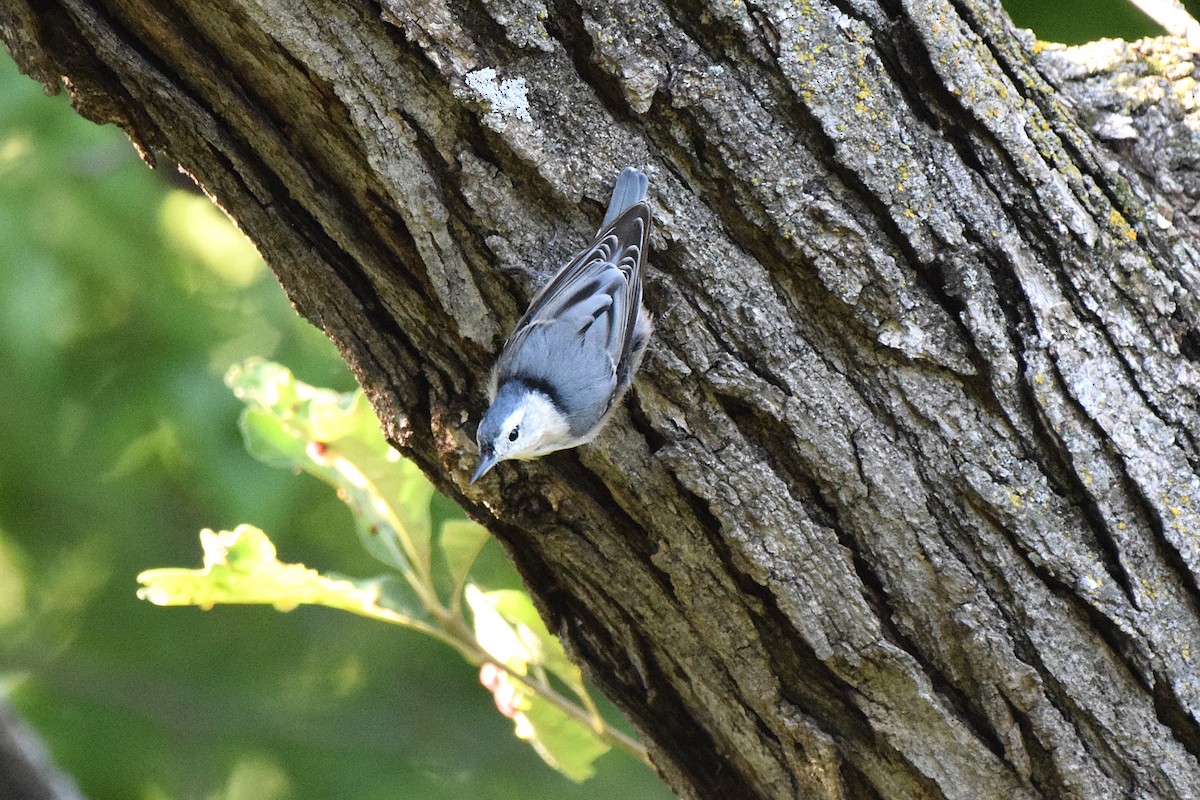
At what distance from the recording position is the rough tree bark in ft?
5.76

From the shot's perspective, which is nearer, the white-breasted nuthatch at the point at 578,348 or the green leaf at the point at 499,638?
the white-breasted nuthatch at the point at 578,348

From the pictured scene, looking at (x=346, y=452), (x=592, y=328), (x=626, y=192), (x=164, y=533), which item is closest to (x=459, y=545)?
(x=346, y=452)

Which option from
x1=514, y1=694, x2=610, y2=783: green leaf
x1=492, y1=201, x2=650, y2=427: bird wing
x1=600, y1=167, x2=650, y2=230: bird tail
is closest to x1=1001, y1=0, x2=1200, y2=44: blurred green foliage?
x1=492, y1=201, x2=650, y2=427: bird wing

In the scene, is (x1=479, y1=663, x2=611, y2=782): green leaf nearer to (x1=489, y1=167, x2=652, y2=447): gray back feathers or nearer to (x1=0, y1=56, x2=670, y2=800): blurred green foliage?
(x1=489, y1=167, x2=652, y2=447): gray back feathers

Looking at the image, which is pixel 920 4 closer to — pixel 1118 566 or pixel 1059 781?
pixel 1118 566

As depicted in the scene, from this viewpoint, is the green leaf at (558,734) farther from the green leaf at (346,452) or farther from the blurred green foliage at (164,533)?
the blurred green foliage at (164,533)

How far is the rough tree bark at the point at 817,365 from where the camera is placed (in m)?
1.76

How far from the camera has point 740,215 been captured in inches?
71.2

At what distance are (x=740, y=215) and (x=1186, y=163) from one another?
0.99 m

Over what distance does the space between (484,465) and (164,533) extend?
7.06 feet

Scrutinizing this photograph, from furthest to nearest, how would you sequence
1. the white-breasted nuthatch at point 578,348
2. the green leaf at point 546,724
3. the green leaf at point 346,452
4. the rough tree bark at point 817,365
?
the green leaf at point 546,724, the green leaf at point 346,452, the white-breasted nuthatch at point 578,348, the rough tree bark at point 817,365

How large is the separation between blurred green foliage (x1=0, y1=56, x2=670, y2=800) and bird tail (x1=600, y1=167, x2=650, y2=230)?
55.0 inches

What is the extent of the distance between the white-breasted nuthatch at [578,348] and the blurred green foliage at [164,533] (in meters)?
0.95

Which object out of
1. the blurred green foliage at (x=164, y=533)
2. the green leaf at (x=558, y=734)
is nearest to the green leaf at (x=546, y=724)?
the green leaf at (x=558, y=734)
